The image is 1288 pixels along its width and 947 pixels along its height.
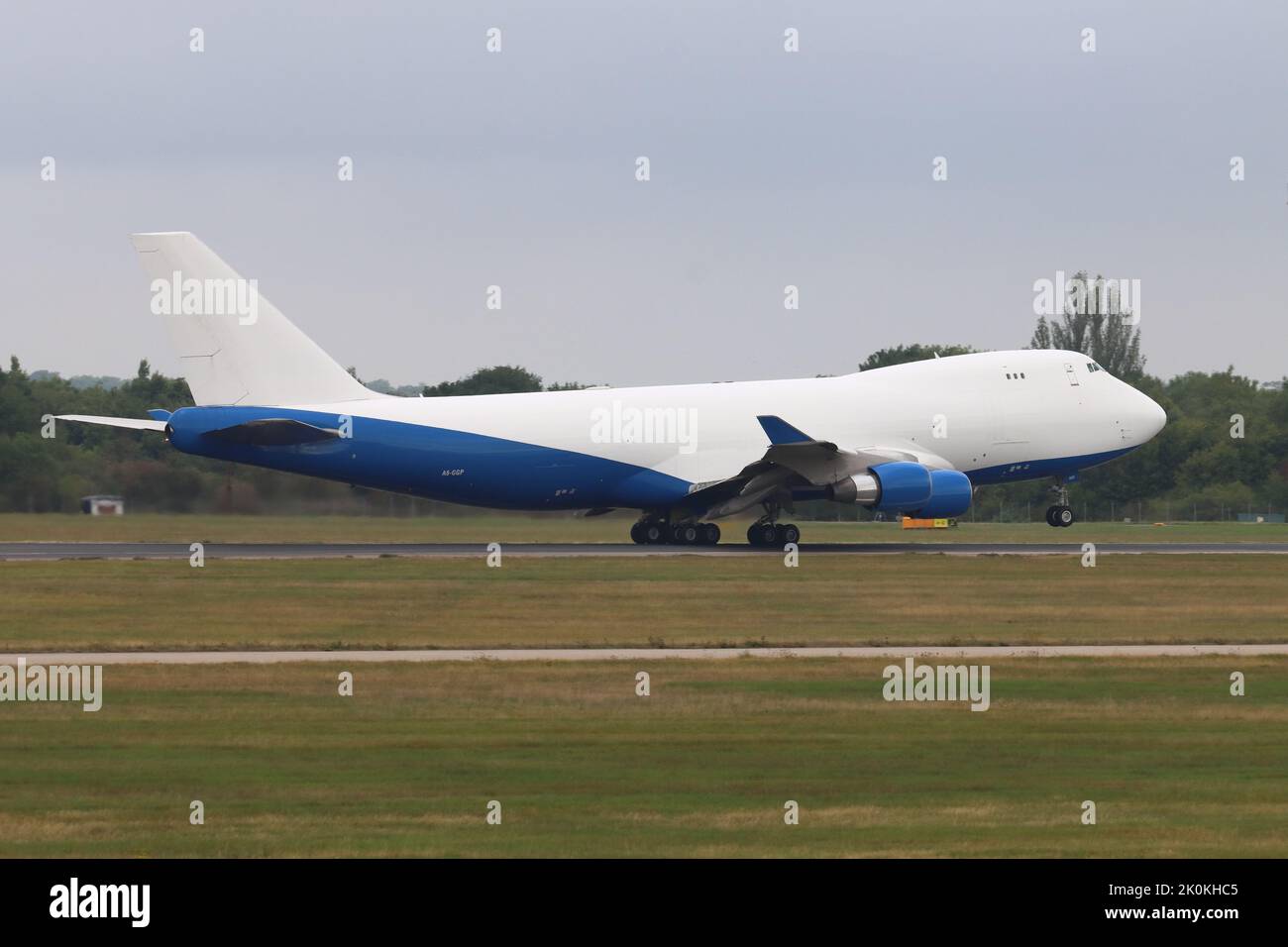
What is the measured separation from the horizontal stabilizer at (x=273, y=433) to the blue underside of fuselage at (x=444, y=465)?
15cm

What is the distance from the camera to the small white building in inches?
2074

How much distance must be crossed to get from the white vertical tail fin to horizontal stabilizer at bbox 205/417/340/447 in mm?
1314

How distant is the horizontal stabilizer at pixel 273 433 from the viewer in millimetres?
47906

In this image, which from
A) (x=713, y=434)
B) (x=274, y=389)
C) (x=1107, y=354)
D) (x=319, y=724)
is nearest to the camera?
(x=319, y=724)

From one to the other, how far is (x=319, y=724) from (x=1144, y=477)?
73.4 metres

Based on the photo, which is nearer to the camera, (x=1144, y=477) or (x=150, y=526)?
(x=150, y=526)

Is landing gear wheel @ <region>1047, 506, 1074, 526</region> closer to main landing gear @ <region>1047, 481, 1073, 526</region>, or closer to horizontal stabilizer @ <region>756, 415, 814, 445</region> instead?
main landing gear @ <region>1047, 481, 1073, 526</region>

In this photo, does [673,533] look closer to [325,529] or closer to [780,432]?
[780,432]

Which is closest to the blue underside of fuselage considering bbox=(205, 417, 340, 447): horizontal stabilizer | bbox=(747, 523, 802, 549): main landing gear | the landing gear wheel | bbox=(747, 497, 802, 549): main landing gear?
bbox=(205, 417, 340, 447): horizontal stabilizer
